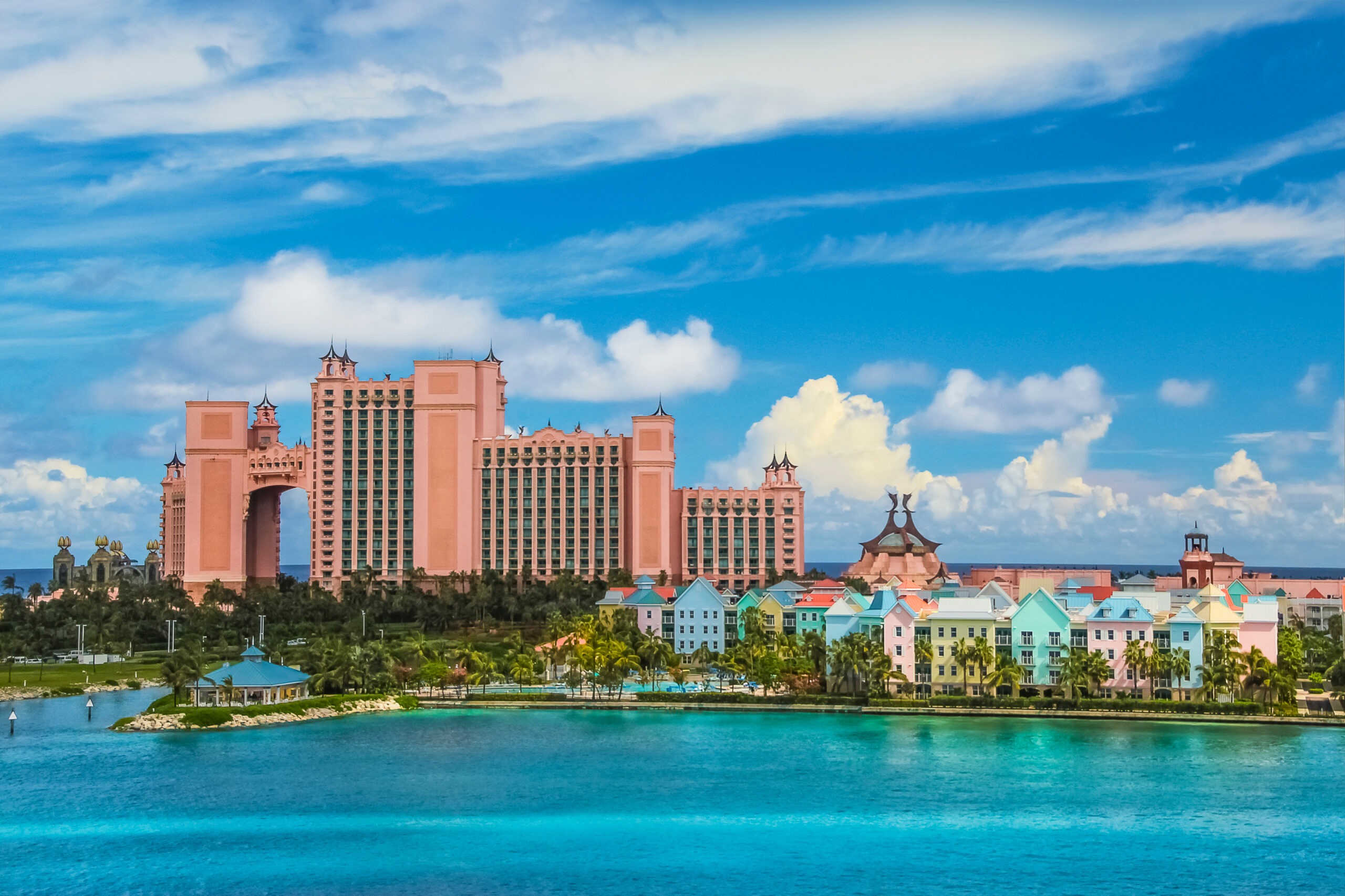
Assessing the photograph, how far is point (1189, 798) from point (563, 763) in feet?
91.4

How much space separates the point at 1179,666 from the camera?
82750 mm

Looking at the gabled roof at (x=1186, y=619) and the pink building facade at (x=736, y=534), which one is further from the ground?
the pink building facade at (x=736, y=534)

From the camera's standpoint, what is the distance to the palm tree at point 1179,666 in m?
82.8

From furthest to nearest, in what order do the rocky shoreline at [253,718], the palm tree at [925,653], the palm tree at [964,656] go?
the palm tree at [925,653], the palm tree at [964,656], the rocky shoreline at [253,718]

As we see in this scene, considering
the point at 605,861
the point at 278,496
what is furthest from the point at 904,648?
the point at 278,496

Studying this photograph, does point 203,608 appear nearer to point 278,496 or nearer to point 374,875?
point 278,496

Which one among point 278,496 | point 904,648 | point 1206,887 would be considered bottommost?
point 1206,887

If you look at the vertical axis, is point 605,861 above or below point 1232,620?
below

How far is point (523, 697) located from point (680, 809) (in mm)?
30586

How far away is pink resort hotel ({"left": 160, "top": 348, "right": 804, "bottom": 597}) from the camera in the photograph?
143m

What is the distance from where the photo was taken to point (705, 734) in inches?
3039

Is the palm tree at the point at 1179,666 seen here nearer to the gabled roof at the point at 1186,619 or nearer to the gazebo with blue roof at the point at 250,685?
the gabled roof at the point at 1186,619

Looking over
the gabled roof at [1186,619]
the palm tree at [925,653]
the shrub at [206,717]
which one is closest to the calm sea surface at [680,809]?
the shrub at [206,717]

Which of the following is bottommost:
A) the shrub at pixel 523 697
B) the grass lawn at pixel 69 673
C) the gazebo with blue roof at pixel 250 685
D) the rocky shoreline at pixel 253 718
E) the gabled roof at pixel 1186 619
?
the rocky shoreline at pixel 253 718
